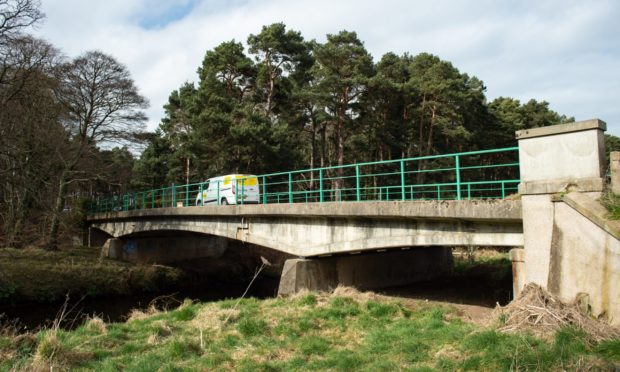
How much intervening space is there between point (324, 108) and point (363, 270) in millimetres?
17816

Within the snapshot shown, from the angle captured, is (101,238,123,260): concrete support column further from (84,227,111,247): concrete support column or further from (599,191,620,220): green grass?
(599,191,620,220): green grass

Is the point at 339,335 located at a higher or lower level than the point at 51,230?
lower

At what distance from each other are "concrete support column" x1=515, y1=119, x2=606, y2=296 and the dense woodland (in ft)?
53.2

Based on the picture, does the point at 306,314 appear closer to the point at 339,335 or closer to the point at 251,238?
the point at 339,335

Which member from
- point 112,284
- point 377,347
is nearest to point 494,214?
point 377,347

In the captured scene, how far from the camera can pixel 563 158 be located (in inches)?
274

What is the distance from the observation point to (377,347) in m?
6.14

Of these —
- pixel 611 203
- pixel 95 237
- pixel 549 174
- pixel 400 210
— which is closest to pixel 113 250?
pixel 95 237

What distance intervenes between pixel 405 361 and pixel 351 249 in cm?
602

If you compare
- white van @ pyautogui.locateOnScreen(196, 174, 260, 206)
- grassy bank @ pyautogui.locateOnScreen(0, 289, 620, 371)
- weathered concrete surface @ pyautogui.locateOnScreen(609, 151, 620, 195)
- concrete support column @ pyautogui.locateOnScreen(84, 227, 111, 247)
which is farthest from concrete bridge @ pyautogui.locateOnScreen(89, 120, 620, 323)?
concrete support column @ pyautogui.locateOnScreen(84, 227, 111, 247)

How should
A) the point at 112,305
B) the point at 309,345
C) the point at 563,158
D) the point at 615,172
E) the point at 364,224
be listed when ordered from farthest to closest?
the point at 112,305 → the point at 364,224 → the point at 563,158 → the point at 309,345 → the point at 615,172

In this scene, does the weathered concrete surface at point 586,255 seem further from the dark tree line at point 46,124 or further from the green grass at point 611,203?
the dark tree line at point 46,124

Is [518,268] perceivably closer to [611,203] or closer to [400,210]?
[611,203]

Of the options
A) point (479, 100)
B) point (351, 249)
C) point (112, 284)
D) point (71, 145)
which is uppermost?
point (479, 100)
